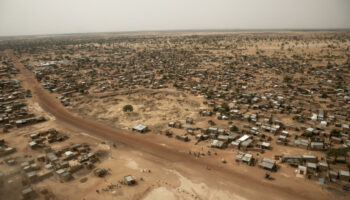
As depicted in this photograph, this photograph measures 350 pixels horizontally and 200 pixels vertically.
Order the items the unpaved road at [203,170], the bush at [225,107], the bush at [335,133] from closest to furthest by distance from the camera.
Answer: the unpaved road at [203,170] → the bush at [335,133] → the bush at [225,107]

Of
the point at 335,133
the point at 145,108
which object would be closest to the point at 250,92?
the point at 335,133

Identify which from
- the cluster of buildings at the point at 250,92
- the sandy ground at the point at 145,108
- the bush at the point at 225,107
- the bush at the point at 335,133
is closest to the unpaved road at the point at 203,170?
the cluster of buildings at the point at 250,92

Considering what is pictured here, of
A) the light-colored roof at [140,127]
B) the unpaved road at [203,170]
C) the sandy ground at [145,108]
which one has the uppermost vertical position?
the sandy ground at [145,108]

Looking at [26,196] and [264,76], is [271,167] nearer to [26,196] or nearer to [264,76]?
[26,196]

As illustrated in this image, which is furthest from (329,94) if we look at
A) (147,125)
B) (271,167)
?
(147,125)

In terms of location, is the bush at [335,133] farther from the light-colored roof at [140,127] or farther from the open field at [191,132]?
the light-colored roof at [140,127]

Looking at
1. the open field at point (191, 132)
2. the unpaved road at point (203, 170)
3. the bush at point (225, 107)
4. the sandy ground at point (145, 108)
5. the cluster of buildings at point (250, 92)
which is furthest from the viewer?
the bush at point (225, 107)
